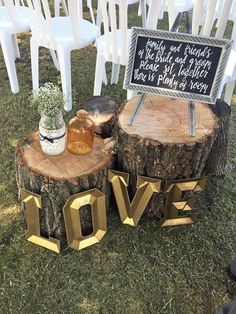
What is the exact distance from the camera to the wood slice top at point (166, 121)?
6.69 feet

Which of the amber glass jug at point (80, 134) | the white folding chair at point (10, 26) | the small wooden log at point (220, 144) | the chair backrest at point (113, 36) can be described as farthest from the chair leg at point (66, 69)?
the small wooden log at point (220, 144)

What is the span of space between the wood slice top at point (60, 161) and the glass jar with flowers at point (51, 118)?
44 millimetres

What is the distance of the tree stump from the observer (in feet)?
6.48

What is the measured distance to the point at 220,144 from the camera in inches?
102

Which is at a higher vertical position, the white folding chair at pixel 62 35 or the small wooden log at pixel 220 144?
the white folding chair at pixel 62 35

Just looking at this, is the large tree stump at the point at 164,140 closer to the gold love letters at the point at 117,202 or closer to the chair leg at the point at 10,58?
the gold love letters at the point at 117,202

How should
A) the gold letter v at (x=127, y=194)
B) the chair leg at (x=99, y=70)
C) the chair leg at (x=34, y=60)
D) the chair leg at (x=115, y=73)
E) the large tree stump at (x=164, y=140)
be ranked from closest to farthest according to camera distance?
1. the large tree stump at (x=164, y=140)
2. the gold letter v at (x=127, y=194)
3. the chair leg at (x=99, y=70)
4. the chair leg at (x=34, y=60)
5. the chair leg at (x=115, y=73)

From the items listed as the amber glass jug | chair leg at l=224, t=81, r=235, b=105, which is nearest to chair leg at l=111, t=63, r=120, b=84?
chair leg at l=224, t=81, r=235, b=105

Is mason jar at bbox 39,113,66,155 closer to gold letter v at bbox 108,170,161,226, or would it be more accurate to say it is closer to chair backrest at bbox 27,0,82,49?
gold letter v at bbox 108,170,161,226

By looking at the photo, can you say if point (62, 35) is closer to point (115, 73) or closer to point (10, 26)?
point (10, 26)

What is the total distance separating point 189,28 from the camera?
2041 millimetres

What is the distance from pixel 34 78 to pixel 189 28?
1.52 metres

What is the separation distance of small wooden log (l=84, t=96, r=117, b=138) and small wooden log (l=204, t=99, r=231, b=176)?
0.59 meters

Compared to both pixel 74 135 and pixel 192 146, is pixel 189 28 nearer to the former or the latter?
pixel 192 146
